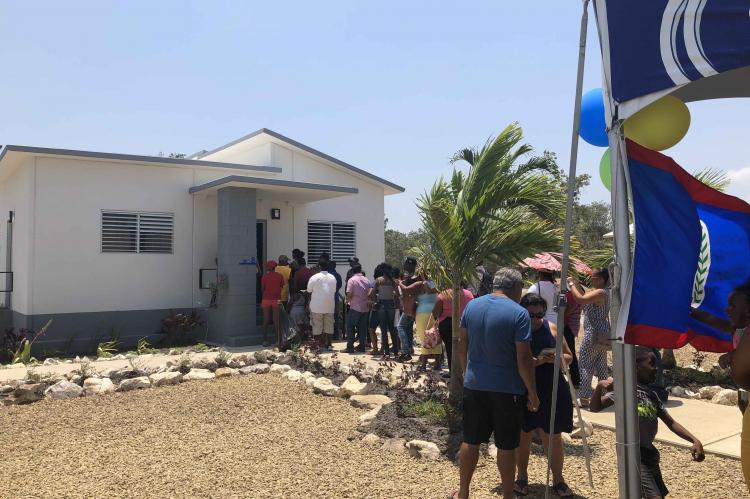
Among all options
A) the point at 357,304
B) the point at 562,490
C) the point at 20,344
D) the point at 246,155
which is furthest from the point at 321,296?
the point at 562,490

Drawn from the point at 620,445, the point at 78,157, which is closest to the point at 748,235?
the point at 620,445

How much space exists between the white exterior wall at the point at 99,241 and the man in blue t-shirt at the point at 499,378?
32.5 ft

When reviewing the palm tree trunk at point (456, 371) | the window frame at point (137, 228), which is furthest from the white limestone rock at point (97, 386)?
the palm tree trunk at point (456, 371)

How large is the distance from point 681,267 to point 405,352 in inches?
286

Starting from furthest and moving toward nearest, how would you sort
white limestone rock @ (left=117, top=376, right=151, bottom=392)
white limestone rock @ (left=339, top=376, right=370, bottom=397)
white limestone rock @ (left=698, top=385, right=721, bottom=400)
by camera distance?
white limestone rock @ (left=117, top=376, right=151, bottom=392) → white limestone rock @ (left=339, top=376, right=370, bottom=397) → white limestone rock @ (left=698, top=385, right=721, bottom=400)

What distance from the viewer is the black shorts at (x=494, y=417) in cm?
412

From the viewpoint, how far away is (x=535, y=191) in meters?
6.24

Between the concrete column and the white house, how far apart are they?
0.07 ft

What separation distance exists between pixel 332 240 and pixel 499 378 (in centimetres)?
1144

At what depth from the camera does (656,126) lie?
3.62 meters

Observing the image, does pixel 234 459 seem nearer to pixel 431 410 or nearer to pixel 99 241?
pixel 431 410

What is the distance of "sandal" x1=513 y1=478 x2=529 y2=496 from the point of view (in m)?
4.50

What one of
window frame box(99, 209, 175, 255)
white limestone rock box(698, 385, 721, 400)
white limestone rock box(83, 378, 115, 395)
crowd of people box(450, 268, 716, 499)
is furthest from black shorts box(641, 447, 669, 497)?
window frame box(99, 209, 175, 255)

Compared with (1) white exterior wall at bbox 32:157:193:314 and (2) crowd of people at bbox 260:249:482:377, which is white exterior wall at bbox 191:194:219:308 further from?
(2) crowd of people at bbox 260:249:482:377
